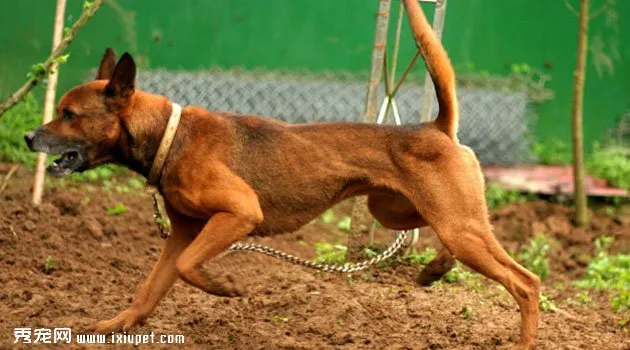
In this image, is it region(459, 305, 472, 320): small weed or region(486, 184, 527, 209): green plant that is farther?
region(486, 184, 527, 209): green plant

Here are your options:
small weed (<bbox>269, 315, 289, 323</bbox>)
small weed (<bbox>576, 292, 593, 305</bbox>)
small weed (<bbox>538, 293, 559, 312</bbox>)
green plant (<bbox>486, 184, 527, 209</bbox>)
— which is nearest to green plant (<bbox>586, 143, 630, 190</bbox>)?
green plant (<bbox>486, 184, 527, 209</bbox>)

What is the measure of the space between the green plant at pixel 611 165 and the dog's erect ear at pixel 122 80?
7.66 m

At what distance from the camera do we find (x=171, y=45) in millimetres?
13578

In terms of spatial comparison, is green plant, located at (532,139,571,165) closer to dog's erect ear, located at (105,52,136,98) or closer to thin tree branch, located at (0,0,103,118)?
dog's erect ear, located at (105,52,136,98)

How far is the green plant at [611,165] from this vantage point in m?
12.9

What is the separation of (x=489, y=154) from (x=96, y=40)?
4938 mm

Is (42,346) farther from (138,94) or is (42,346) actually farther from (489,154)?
(489,154)

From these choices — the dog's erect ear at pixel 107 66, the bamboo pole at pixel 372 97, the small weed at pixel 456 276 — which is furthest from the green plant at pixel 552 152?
the dog's erect ear at pixel 107 66

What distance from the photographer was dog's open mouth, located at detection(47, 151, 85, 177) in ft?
21.5

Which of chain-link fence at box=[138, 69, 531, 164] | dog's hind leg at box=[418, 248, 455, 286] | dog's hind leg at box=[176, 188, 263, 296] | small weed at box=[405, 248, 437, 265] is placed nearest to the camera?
dog's hind leg at box=[176, 188, 263, 296]

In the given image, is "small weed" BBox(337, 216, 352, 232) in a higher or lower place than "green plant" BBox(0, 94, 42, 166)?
lower

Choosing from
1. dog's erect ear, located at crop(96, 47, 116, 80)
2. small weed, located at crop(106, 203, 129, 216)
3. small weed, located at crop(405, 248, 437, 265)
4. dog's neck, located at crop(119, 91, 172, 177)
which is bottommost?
small weed, located at crop(106, 203, 129, 216)

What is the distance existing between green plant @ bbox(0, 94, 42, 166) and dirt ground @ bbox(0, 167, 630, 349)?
5.22 feet

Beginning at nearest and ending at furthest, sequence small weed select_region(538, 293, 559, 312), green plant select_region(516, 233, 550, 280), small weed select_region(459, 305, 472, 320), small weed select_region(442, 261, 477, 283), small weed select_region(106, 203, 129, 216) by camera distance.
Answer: small weed select_region(459, 305, 472, 320), small weed select_region(538, 293, 559, 312), small weed select_region(442, 261, 477, 283), green plant select_region(516, 233, 550, 280), small weed select_region(106, 203, 129, 216)
